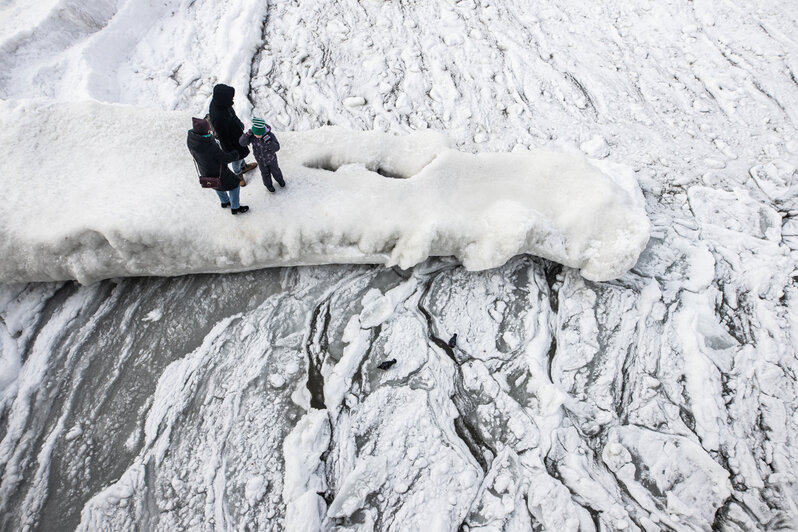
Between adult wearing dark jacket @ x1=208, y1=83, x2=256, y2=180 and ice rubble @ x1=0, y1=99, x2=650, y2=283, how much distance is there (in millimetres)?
349

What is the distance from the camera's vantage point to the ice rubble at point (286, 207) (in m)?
2.98

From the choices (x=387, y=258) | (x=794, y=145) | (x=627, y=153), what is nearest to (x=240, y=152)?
(x=387, y=258)

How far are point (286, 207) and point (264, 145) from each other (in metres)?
0.49

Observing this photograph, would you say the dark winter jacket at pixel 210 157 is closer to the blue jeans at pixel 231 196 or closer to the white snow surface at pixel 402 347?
the blue jeans at pixel 231 196

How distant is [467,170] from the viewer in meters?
3.44

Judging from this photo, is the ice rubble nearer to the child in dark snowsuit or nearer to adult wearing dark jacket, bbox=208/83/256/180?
the child in dark snowsuit

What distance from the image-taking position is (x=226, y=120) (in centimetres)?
288

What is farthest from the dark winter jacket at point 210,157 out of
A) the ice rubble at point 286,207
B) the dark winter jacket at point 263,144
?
the ice rubble at point 286,207

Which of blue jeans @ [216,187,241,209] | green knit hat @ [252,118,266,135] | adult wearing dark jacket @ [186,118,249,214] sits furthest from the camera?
blue jeans @ [216,187,241,209]

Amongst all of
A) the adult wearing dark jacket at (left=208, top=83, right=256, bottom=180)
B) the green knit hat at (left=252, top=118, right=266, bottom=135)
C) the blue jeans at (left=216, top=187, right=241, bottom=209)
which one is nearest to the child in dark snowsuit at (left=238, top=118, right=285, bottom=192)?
the green knit hat at (left=252, top=118, right=266, bottom=135)

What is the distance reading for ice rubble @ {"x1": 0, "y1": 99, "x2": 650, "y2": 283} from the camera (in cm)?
298

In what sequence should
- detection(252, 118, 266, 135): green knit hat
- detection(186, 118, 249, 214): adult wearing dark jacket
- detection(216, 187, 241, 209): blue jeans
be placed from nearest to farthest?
1. detection(186, 118, 249, 214): adult wearing dark jacket
2. detection(252, 118, 266, 135): green knit hat
3. detection(216, 187, 241, 209): blue jeans

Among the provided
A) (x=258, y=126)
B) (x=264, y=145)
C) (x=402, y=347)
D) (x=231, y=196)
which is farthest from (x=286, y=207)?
(x=402, y=347)

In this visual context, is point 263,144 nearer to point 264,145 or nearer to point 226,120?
point 264,145
